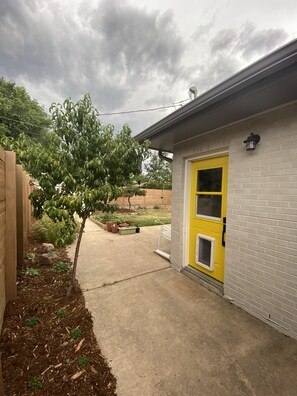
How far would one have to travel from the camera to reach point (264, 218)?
2436mm

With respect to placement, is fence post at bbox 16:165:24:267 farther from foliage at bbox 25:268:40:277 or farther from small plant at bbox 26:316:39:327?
small plant at bbox 26:316:39:327

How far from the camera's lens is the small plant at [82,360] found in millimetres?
1672

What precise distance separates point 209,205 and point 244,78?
2174 mm

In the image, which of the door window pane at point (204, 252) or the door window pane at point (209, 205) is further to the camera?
the door window pane at point (204, 252)

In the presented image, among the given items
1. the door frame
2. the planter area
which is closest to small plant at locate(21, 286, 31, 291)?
the door frame

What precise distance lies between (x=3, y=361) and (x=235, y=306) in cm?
285

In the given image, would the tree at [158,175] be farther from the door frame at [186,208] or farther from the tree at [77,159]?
the tree at [77,159]

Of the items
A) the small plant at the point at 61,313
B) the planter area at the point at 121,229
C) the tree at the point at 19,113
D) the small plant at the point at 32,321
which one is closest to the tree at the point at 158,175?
the tree at the point at 19,113

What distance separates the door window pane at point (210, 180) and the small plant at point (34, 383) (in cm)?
325

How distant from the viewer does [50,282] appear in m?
3.15

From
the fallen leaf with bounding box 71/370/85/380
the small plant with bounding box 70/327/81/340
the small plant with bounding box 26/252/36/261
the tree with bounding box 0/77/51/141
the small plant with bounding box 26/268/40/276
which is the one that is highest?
the tree with bounding box 0/77/51/141

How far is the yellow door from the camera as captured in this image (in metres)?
3.18

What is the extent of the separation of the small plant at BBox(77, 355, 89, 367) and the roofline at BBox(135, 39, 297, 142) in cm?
302

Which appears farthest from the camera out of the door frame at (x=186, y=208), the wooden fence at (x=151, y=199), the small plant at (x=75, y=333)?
the wooden fence at (x=151, y=199)
